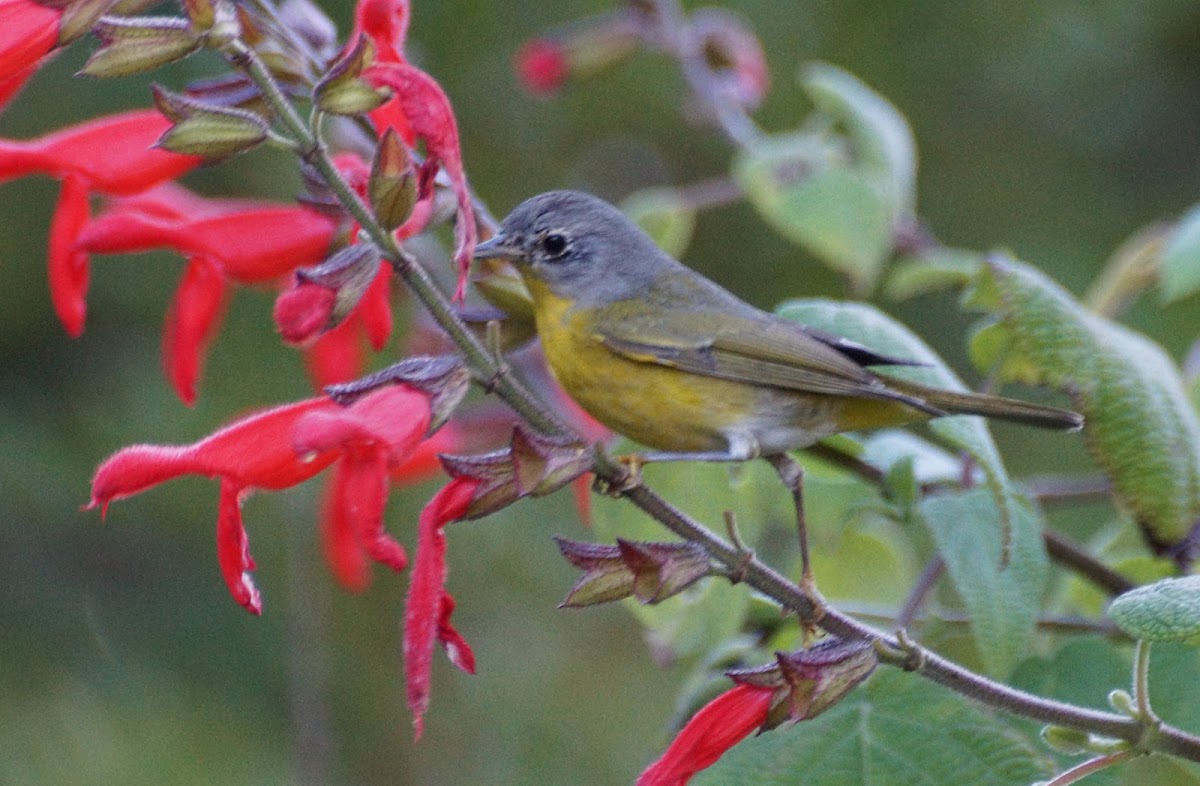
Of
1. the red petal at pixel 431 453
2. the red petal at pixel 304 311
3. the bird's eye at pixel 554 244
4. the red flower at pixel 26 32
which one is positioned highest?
the red flower at pixel 26 32

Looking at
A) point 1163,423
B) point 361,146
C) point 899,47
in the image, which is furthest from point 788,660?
point 899,47

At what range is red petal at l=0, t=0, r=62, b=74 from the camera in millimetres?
1036

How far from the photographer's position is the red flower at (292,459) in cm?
96

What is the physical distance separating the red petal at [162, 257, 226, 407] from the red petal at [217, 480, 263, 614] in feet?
1.34

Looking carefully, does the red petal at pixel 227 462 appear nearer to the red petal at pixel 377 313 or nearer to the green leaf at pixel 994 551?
the red petal at pixel 377 313

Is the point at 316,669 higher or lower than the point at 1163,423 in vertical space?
lower

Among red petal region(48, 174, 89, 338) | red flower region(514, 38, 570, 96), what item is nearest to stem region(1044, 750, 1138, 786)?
red petal region(48, 174, 89, 338)

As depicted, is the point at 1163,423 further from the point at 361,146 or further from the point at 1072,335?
the point at 361,146

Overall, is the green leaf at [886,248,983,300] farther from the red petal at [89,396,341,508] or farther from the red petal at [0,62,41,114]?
the red petal at [0,62,41,114]

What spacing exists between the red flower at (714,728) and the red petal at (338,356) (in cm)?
64

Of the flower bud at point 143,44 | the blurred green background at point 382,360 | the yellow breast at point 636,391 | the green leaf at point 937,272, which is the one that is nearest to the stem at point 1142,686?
the yellow breast at point 636,391

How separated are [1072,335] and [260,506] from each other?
7.19 feet

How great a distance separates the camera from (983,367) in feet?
4.71

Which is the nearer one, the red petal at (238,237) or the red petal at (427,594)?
the red petal at (427,594)
